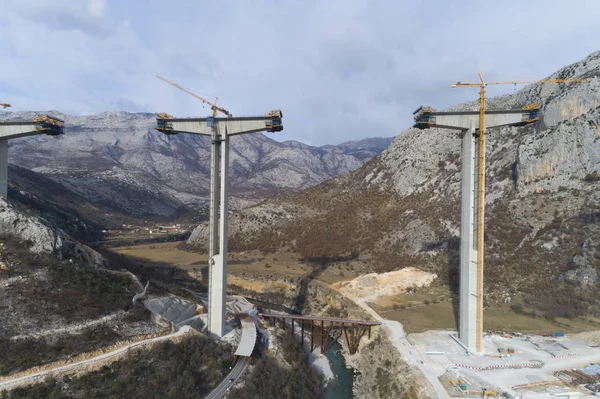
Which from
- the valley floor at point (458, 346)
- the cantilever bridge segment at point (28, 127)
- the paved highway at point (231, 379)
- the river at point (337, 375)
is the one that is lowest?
the river at point (337, 375)

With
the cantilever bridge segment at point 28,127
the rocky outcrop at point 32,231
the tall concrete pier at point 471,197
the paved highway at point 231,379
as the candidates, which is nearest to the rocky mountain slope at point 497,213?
the tall concrete pier at point 471,197

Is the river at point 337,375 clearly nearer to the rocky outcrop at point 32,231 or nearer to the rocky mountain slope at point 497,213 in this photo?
the rocky mountain slope at point 497,213

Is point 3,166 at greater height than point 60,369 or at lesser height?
greater

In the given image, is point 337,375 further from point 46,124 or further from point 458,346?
point 46,124

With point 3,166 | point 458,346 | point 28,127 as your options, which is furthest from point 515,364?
point 3,166

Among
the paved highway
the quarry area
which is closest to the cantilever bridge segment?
the paved highway

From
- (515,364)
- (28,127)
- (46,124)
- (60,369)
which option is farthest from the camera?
(28,127)
